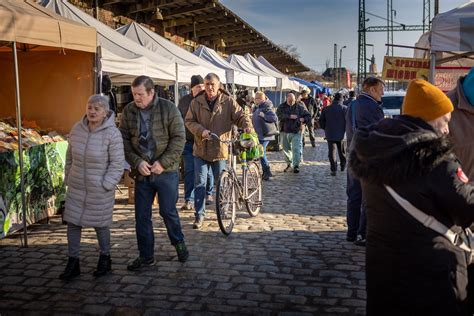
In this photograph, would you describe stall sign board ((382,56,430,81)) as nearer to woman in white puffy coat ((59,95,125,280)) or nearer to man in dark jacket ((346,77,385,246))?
man in dark jacket ((346,77,385,246))

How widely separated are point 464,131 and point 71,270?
11.7 ft

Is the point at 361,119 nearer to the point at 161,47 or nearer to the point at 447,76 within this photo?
the point at 447,76

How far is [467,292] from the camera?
2521mm

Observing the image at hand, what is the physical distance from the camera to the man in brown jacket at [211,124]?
6418 millimetres

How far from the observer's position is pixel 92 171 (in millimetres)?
4590

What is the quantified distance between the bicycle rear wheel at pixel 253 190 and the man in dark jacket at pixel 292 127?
4404mm

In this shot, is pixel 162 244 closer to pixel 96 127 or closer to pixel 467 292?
pixel 96 127

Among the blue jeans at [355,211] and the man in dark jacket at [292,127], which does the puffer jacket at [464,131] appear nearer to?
the blue jeans at [355,211]

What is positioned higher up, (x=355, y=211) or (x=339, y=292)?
(x=355, y=211)

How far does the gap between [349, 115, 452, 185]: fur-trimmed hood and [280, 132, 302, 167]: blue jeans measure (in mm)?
9220

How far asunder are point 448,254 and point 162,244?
4024 millimetres

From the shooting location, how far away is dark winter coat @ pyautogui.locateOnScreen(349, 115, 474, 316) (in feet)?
7.37

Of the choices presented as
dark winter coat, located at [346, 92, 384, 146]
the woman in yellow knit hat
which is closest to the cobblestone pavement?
dark winter coat, located at [346, 92, 384, 146]

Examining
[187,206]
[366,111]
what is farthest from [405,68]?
[187,206]
